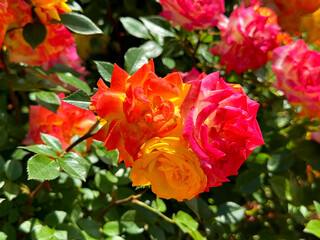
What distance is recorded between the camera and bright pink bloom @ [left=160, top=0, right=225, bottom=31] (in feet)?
3.09

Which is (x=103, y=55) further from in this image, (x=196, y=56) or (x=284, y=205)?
(x=284, y=205)

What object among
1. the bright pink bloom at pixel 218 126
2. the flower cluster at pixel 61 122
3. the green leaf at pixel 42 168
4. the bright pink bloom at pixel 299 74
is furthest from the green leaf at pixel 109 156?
the bright pink bloom at pixel 299 74

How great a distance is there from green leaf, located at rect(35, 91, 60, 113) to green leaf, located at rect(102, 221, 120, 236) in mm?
243

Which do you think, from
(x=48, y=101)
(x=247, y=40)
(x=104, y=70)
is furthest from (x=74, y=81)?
(x=247, y=40)

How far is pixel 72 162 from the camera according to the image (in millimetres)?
685

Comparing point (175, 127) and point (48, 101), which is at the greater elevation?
point (175, 127)

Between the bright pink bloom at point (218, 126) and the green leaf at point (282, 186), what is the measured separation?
15.7 inches

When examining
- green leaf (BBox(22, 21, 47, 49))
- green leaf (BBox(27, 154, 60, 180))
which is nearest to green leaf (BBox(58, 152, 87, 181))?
green leaf (BBox(27, 154, 60, 180))

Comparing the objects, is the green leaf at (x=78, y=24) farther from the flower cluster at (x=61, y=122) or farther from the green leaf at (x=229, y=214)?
the green leaf at (x=229, y=214)

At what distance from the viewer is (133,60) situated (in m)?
0.77

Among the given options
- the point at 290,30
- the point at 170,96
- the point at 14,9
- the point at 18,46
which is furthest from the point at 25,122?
A: the point at 290,30

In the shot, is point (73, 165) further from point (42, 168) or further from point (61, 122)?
point (61, 122)

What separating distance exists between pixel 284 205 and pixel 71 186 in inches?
20.1

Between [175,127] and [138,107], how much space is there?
0.18ft
